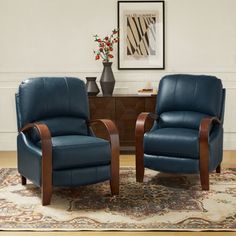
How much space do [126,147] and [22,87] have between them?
2099mm

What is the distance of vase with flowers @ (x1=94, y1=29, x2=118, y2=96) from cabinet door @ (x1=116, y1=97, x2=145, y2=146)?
0.22 metres

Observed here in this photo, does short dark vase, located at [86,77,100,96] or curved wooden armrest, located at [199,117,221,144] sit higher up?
short dark vase, located at [86,77,100,96]

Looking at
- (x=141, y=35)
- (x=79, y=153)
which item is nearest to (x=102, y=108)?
(x=141, y=35)

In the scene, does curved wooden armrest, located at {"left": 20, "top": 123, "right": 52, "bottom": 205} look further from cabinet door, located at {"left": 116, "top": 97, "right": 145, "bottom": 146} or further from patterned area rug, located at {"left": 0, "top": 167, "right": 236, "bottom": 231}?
cabinet door, located at {"left": 116, "top": 97, "right": 145, "bottom": 146}

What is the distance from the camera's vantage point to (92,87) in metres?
5.87

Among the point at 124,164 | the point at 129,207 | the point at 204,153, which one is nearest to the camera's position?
the point at 129,207

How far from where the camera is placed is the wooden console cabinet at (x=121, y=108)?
19.0ft

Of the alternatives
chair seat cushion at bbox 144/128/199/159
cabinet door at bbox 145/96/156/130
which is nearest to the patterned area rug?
chair seat cushion at bbox 144/128/199/159

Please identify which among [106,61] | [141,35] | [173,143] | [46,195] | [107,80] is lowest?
[46,195]

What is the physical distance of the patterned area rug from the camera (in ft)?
10.8

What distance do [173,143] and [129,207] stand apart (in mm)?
820

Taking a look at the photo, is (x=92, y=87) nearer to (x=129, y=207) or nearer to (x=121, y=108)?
(x=121, y=108)

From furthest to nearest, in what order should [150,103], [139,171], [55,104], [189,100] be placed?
[150,103], [189,100], [139,171], [55,104]

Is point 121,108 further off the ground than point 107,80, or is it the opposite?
point 107,80
